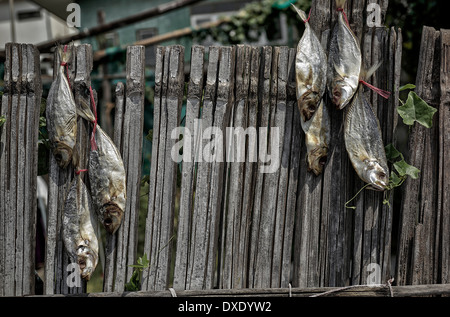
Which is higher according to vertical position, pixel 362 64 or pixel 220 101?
pixel 362 64

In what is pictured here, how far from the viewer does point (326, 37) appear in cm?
274

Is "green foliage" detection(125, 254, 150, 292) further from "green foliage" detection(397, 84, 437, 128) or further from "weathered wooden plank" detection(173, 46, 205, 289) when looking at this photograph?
"green foliage" detection(397, 84, 437, 128)

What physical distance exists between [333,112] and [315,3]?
0.63 meters

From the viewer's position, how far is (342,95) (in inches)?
103

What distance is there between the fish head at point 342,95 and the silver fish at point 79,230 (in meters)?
1.49

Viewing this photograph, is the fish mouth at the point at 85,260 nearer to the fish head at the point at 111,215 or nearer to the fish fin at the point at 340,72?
the fish head at the point at 111,215

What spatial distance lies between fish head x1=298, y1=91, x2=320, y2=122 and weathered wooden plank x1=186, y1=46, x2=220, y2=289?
493mm

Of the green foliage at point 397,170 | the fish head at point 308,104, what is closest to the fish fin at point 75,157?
the fish head at point 308,104

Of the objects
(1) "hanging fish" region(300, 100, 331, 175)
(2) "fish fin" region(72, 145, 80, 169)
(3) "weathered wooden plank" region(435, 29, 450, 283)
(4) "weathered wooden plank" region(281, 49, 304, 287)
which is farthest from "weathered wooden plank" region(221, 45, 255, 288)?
(3) "weathered wooden plank" region(435, 29, 450, 283)

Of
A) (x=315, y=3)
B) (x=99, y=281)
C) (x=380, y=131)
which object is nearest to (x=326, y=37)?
(x=315, y=3)

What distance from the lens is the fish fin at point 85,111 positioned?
273 cm

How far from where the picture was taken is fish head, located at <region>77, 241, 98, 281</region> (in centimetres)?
266

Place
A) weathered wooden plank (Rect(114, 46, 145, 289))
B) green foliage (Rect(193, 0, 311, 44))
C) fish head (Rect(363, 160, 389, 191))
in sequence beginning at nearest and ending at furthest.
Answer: fish head (Rect(363, 160, 389, 191)) → weathered wooden plank (Rect(114, 46, 145, 289)) → green foliage (Rect(193, 0, 311, 44))

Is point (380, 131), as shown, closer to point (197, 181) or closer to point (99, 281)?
point (197, 181)
